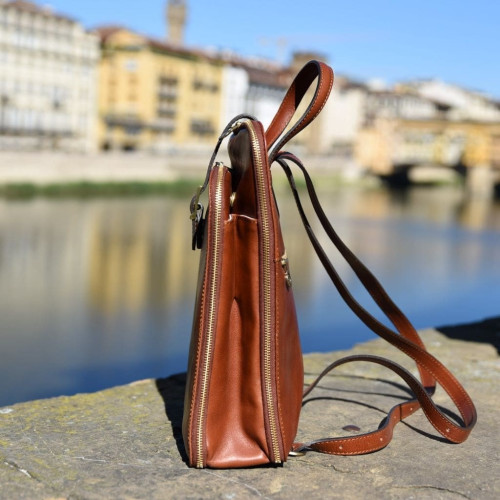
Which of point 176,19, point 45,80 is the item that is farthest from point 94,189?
point 176,19

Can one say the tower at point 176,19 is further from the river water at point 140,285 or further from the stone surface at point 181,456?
the stone surface at point 181,456

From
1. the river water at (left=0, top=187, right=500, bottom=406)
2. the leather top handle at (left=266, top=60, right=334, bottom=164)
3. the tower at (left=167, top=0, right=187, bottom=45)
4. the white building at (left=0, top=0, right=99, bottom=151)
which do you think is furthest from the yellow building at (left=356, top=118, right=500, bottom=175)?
the leather top handle at (left=266, top=60, right=334, bottom=164)

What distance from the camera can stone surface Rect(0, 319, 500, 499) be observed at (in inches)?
101

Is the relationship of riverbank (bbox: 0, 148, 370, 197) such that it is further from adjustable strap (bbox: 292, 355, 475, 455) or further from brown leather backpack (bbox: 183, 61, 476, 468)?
brown leather backpack (bbox: 183, 61, 476, 468)

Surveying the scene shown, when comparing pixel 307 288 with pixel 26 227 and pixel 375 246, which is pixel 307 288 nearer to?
pixel 375 246

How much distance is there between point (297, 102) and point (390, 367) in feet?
3.32

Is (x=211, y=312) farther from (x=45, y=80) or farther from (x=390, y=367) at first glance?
(x=45, y=80)

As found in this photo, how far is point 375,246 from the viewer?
22.3 m

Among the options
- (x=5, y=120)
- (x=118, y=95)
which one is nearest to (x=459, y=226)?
(x=5, y=120)

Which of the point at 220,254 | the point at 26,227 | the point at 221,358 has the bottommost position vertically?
the point at 26,227

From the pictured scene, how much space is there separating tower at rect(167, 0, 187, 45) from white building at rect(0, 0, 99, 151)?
23.0m

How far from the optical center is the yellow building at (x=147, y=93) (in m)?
50.4

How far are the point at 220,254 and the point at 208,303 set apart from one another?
0.49 ft

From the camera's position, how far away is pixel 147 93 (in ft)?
170
